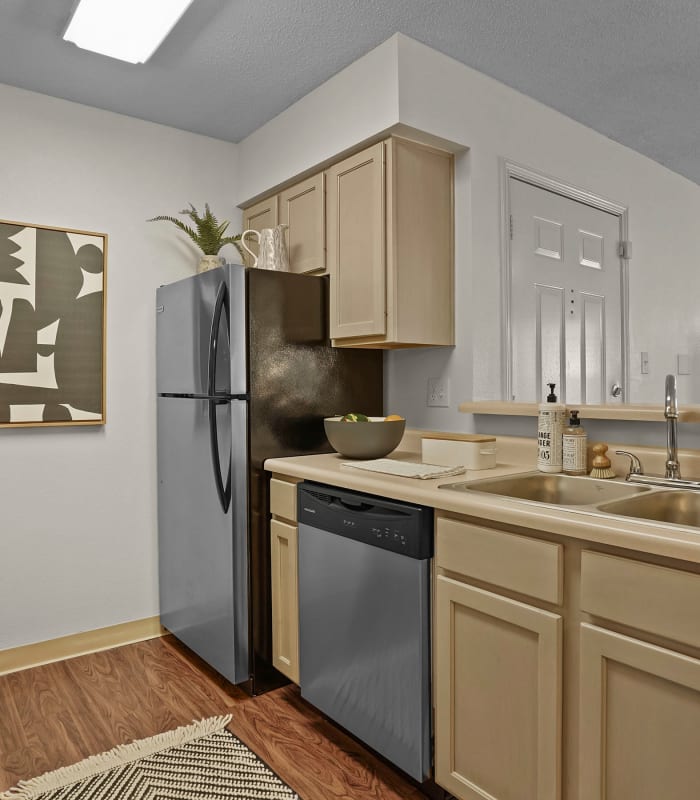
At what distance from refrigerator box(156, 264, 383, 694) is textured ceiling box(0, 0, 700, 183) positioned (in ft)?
2.73

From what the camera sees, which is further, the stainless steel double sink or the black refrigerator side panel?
the black refrigerator side panel

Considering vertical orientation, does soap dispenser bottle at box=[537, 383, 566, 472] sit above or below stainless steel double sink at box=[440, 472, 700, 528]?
above

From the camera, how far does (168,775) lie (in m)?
1.90

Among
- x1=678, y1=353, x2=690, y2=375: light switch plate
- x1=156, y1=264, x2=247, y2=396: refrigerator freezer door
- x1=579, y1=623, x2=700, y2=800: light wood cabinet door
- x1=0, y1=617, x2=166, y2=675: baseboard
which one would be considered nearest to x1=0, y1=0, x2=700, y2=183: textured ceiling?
x1=156, y1=264, x2=247, y2=396: refrigerator freezer door

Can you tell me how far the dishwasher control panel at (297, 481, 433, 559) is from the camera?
1666 mm

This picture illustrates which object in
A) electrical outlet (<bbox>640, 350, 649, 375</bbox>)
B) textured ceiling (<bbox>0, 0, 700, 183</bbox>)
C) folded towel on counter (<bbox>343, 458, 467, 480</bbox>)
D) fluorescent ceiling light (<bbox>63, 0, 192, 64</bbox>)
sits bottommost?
folded towel on counter (<bbox>343, 458, 467, 480</bbox>)

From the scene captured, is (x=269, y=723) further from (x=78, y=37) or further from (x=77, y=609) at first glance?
(x=78, y=37)

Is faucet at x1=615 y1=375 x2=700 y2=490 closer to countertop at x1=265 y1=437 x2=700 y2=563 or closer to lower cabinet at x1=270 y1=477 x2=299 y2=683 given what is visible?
countertop at x1=265 y1=437 x2=700 y2=563

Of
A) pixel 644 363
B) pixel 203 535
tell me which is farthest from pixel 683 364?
pixel 203 535

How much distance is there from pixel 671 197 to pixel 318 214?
208 centimetres

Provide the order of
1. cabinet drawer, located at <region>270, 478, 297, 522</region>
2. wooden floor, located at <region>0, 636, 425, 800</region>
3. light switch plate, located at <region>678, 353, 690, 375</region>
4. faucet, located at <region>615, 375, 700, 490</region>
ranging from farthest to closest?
light switch plate, located at <region>678, 353, 690, 375</region>
cabinet drawer, located at <region>270, 478, 297, 522</region>
wooden floor, located at <region>0, 636, 425, 800</region>
faucet, located at <region>615, 375, 700, 490</region>

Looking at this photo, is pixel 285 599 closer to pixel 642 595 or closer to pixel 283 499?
pixel 283 499

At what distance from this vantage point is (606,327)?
305 cm

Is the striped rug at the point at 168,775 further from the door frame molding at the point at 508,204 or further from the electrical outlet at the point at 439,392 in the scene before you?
the door frame molding at the point at 508,204
